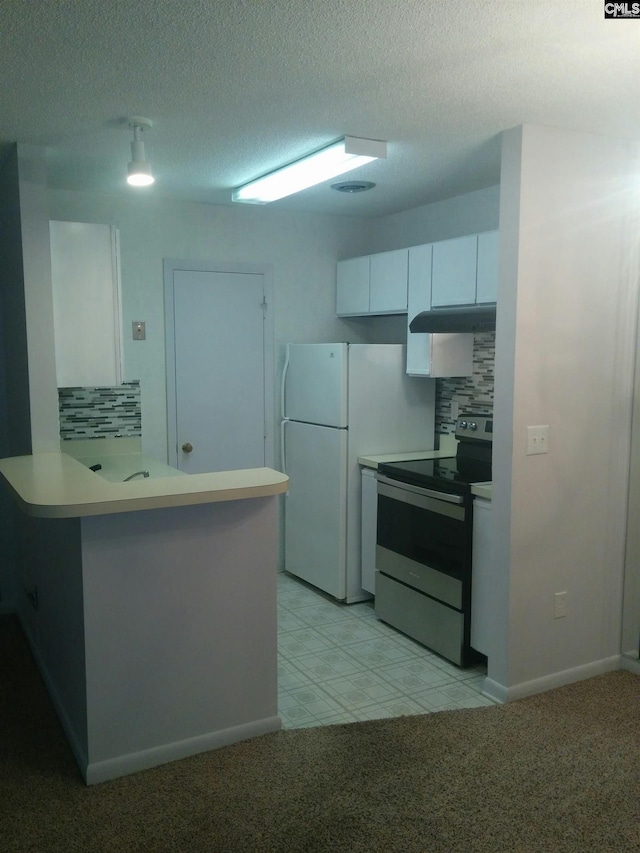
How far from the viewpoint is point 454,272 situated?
3.91 meters

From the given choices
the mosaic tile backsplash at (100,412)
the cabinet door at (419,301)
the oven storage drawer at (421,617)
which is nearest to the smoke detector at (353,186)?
the cabinet door at (419,301)

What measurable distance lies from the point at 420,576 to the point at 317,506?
1.02 metres

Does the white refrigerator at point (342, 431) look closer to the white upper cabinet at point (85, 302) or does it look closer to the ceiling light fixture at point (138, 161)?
the white upper cabinet at point (85, 302)

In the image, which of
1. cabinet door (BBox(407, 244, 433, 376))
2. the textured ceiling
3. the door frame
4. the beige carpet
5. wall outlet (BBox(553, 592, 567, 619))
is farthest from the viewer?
the door frame

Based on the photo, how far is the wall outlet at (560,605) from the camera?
10.8 ft

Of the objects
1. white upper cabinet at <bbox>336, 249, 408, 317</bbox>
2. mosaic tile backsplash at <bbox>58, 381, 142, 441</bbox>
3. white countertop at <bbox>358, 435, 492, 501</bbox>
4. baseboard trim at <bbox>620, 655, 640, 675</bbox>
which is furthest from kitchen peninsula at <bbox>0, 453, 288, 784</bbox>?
white upper cabinet at <bbox>336, 249, 408, 317</bbox>

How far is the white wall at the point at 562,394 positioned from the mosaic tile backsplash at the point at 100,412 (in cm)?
232

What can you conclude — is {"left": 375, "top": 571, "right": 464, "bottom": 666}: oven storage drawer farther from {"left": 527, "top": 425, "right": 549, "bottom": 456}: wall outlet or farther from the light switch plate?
the light switch plate

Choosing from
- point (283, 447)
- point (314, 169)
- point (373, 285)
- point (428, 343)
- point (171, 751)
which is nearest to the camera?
point (171, 751)

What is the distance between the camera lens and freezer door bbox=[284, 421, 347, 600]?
14.5 ft

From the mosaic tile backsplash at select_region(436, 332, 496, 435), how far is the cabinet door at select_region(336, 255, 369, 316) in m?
0.75

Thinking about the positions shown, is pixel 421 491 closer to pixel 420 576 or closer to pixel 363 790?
pixel 420 576

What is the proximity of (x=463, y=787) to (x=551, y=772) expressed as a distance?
36 centimetres

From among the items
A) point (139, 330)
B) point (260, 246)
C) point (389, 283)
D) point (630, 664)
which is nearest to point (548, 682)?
point (630, 664)
